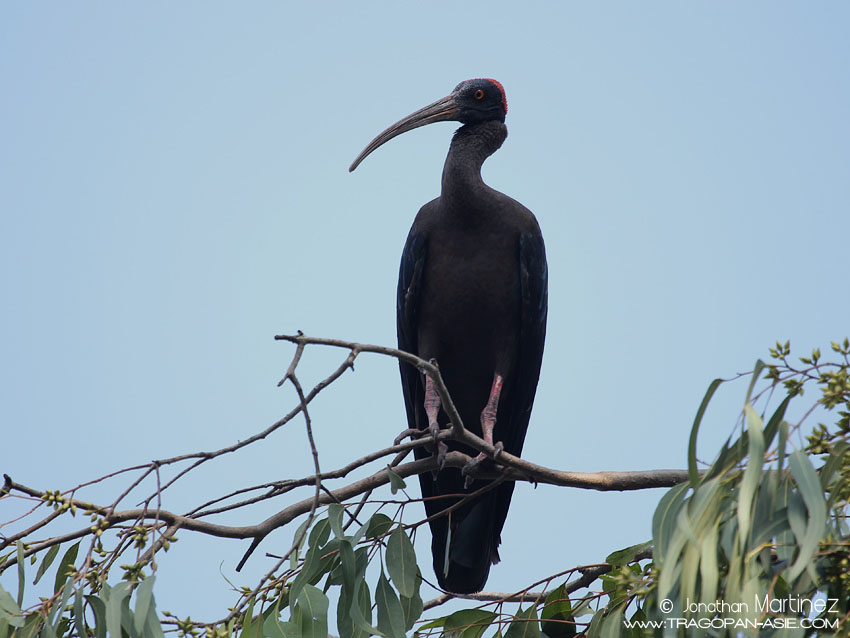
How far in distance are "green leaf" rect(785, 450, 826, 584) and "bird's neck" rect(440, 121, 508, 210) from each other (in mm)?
3220

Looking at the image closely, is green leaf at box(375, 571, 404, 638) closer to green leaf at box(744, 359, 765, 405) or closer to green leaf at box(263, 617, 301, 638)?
green leaf at box(263, 617, 301, 638)

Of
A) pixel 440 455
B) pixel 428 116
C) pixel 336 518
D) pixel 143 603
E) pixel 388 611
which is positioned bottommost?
pixel 388 611

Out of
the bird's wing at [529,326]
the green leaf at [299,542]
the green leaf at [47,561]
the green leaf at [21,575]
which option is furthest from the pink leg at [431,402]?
the green leaf at [21,575]

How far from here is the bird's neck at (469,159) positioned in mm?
5512

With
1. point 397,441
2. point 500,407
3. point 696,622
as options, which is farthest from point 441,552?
point 696,622

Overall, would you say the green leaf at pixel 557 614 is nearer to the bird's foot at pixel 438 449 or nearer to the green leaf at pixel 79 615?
the bird's foot at pixel 438 449

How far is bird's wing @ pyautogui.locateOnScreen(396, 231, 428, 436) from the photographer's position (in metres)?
5.57

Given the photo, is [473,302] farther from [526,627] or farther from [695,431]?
[695,431]

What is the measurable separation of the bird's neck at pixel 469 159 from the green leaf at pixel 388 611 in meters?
2.46

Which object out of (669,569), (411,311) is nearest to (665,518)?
(669,569)

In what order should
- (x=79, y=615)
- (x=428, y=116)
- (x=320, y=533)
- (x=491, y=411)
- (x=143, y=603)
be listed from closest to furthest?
(x=143, y=603) < (x=79, y=615) < (x=320, y=533) < (x=491, y=411) < (x=428, y=116)

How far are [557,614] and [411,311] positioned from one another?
2147 millimetres

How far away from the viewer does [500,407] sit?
18.9 feet

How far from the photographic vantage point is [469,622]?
3.96m
